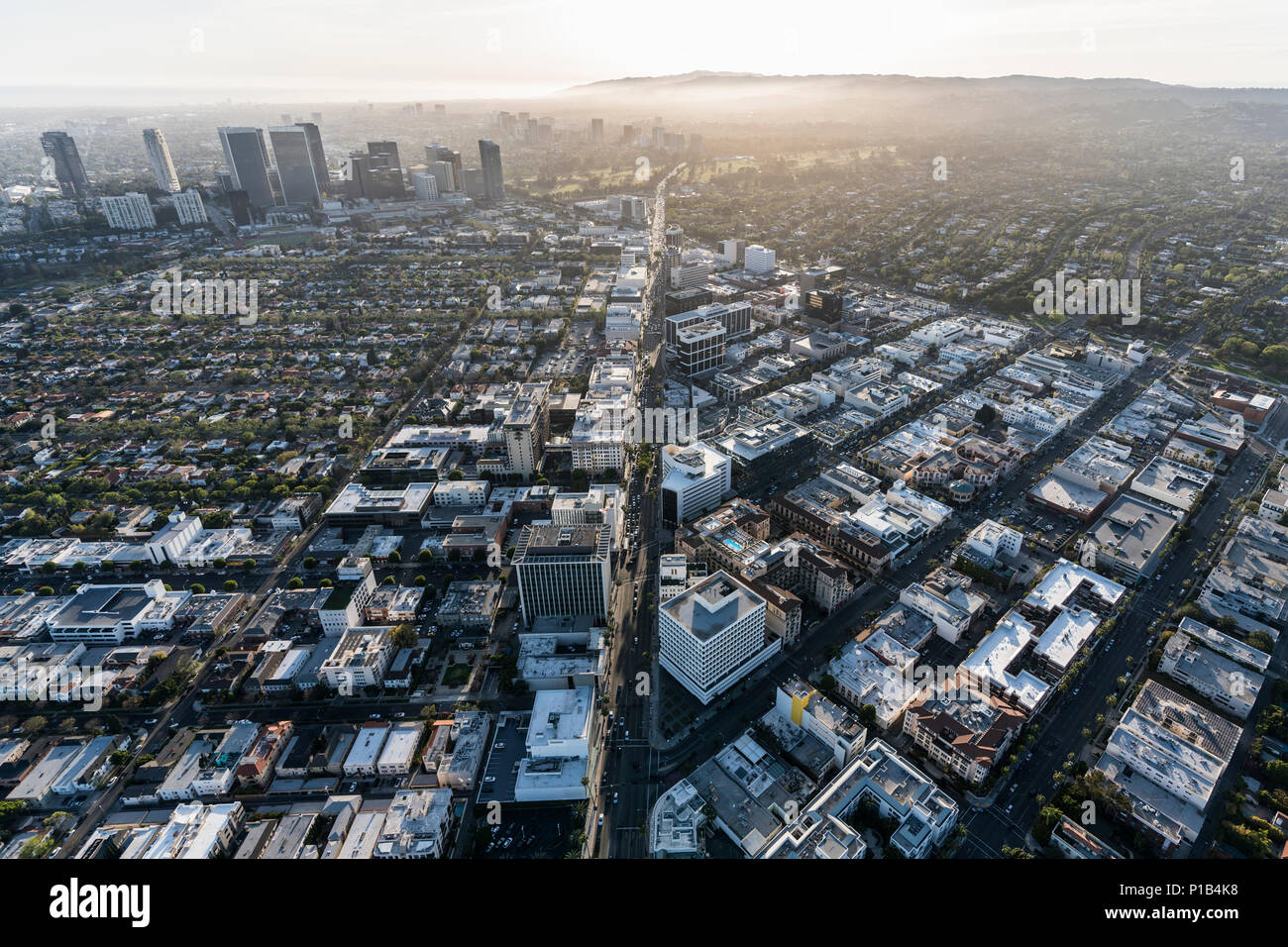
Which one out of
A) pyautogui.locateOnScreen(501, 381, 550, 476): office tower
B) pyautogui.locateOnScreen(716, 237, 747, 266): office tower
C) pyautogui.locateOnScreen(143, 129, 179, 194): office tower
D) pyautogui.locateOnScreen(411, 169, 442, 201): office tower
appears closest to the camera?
pyautogui.locateOnScreen(501, 381, 550, 476): office tower

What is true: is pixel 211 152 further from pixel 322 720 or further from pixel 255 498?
pixel 322 720

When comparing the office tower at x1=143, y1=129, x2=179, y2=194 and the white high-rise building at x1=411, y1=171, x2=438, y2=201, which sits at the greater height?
the office tower at x1=143, y1=129, x2=179, y2=194

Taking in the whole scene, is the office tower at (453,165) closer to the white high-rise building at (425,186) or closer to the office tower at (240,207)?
the white high-rise building at (425,186)

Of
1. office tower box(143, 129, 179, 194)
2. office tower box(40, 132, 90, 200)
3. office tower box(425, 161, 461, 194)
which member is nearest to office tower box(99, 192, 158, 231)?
office tower box(143, 129, 179, 194)

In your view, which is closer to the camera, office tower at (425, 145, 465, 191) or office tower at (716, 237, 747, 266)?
office tower at (716, 237, 747, 266)

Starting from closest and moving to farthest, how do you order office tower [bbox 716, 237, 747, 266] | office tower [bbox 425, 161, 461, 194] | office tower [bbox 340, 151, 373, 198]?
office tower [bbox 716, 237, 747, 266] < office tower [bbox 340, 151, 373, 198] < office tower [bbox 425, 161, 461, 194]

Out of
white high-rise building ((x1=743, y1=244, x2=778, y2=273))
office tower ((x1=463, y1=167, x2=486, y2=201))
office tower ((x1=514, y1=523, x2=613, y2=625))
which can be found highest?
office tower ((x1=463, y1=167, x2=486, y2=201))

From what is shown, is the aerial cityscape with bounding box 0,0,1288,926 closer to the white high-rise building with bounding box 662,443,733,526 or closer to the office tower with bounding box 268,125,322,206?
the white high-rise building with bounding box 662,443,733,526
